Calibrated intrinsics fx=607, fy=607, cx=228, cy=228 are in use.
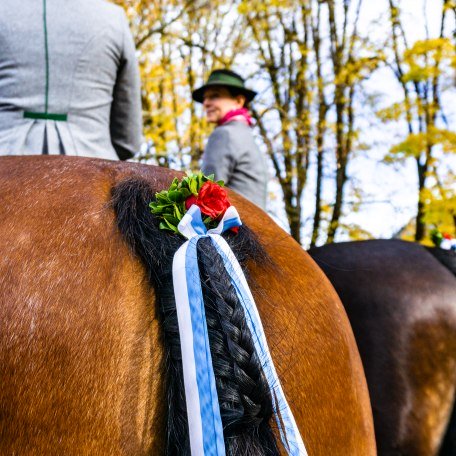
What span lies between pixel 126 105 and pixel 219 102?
1.91m

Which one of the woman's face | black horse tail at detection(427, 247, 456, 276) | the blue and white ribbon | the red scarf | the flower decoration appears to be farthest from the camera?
the woman's face

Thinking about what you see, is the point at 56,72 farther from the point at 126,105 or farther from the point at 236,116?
the point at 236,116

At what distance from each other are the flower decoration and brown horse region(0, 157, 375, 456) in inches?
4.1

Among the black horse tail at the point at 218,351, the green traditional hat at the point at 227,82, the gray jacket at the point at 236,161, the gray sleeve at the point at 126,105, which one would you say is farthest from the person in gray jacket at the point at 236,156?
the black horse tail at the point at 218,351

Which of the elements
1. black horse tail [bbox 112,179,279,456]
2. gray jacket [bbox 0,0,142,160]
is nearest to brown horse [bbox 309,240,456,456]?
gray jacket [bbox 0,0,142,160]

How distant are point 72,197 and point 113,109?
126 cm

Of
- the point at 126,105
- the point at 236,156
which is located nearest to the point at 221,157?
the point at 236,156

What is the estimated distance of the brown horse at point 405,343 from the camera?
2.88 m

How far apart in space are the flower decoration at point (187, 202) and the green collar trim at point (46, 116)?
0.97 m

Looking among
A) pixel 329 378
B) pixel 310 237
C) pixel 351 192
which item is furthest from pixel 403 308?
pixel 351 192

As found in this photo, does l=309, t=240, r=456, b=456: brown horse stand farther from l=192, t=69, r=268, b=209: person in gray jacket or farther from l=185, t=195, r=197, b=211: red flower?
l=185, t=195, r=197, b=211: red flower

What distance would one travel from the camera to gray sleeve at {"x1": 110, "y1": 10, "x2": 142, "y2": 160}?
7.90 feet

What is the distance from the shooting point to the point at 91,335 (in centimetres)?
115

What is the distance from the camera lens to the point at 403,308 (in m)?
2.99
